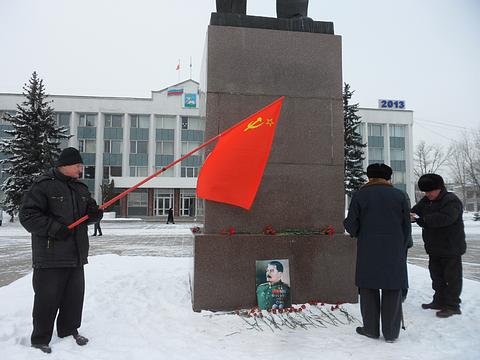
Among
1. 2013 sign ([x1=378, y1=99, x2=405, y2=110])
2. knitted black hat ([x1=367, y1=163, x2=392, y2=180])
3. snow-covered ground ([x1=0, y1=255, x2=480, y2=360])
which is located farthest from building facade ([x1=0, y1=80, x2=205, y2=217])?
knitted black hat ([x1=367, y1=163, x2=392, y2=180])

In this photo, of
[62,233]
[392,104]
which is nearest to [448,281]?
[62,233]

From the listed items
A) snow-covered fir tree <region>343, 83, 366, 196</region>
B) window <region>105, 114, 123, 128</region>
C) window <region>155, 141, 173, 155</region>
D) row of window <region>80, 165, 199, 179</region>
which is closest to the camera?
snow-covered fir tree <region>343, 83, 366, 196</region>

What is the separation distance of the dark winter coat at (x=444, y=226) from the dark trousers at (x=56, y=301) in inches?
157

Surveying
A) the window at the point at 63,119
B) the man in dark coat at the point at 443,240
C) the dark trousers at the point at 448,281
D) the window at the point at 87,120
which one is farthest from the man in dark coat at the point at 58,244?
the window at the point at 63,119

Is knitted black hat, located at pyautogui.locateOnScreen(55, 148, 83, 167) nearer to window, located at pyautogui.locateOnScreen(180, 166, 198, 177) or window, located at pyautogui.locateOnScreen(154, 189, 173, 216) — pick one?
window, located at pyautogui.locateOnScreen(154, 189, 173, 216)

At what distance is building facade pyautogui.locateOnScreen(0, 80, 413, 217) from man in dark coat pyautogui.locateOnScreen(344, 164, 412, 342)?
127 ft

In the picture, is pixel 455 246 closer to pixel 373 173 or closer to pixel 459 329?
pixel 459 329

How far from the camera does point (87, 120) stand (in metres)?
44.1

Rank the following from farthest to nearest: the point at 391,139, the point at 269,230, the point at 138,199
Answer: the point at 391,139 → the point at 138,199 → the point at 269,230

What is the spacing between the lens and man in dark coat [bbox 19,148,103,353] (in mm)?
3371

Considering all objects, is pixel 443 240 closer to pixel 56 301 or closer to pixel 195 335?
pixel 195 335

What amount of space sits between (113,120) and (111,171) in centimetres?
599

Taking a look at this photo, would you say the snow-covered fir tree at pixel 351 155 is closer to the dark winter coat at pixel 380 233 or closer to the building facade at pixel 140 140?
the building facade at pixel 140 140

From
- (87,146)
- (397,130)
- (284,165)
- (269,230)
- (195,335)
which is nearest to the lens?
(195,335)
